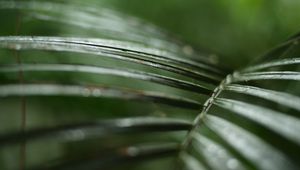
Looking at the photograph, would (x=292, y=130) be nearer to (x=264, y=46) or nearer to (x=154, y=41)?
(x=154, y=41)

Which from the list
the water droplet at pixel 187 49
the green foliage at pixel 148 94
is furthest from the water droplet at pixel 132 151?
the water droplet at pixel 187 49

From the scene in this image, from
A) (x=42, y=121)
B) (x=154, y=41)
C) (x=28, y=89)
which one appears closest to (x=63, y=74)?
(x=42, y=121)

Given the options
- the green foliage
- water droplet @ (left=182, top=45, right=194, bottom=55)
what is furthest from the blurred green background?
water droplet @ (left=182, top=45, right=194, bottom=55)

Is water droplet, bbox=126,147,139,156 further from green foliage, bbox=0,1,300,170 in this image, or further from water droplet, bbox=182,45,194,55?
water droplet, bbox=182,45,194,55

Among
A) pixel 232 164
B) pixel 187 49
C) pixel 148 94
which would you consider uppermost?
pixel 187 49

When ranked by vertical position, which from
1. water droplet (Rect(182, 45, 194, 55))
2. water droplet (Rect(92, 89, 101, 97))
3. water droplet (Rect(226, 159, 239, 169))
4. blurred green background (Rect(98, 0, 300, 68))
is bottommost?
water droplet (Rect(226, 159, 239, 169))

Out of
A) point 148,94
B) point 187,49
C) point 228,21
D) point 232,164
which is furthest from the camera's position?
point 228,21

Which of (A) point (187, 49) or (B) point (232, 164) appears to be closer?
(B) point (232, 164)

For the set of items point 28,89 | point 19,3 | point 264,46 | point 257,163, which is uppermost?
point 19,3

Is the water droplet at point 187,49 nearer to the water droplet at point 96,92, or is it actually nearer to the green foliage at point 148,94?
the green foliage at point 148,94

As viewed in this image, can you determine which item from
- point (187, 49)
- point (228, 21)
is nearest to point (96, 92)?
point (187, 49)

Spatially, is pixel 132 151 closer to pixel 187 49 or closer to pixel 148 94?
pixel 148 94
